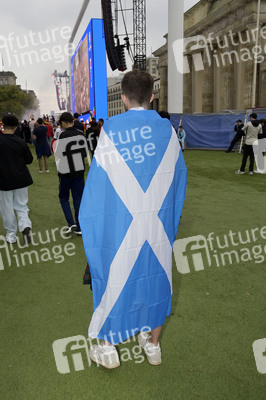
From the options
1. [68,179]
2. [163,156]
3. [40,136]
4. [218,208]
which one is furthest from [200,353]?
[40,136]

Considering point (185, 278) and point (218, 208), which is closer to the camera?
point (185, 278)

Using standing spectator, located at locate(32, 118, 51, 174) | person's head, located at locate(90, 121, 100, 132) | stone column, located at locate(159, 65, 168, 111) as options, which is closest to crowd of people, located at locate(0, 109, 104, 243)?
standing spectator, located at locate(32, 118, 51, 174)

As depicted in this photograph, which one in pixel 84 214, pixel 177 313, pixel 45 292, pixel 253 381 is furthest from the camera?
pixel 45 292

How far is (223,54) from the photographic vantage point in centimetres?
3006

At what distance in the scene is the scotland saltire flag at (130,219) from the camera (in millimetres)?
2047

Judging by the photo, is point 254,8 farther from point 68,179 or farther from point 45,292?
point 45,292

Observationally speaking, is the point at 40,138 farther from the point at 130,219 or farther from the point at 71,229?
the point at 130,219

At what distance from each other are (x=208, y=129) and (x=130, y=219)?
17962 mm

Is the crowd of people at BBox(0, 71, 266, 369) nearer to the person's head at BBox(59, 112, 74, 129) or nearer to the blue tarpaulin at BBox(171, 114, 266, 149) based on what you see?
the person's head at BBox(59, 112, 74, 129)

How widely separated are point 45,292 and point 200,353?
68.8 inches

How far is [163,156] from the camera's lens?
215cm

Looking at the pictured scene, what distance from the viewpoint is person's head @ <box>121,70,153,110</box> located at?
2100 millimetres

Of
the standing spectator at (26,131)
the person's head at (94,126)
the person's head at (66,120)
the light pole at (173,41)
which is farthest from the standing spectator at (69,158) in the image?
the standing spectator at (26,131)

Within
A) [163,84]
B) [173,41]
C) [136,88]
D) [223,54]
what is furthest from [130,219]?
[163,84]
